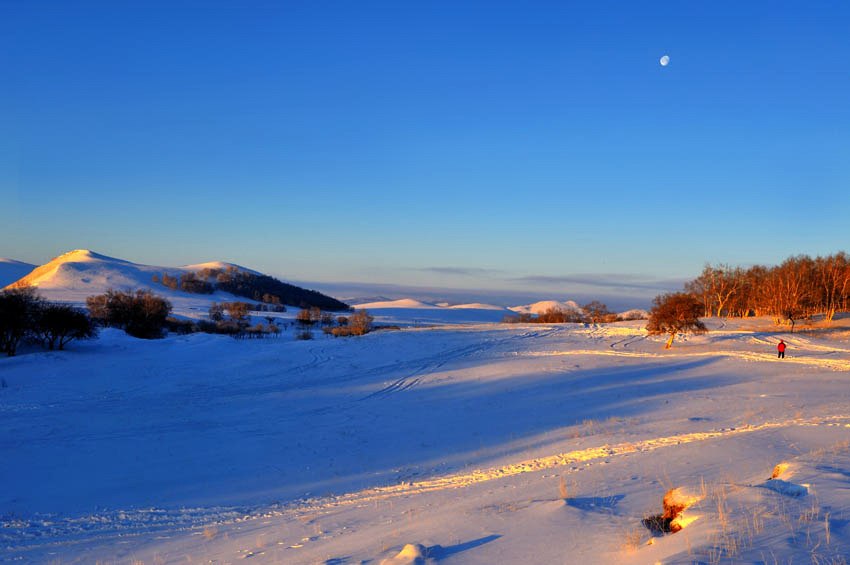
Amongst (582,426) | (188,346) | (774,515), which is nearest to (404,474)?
(582,426)

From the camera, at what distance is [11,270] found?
523 ft

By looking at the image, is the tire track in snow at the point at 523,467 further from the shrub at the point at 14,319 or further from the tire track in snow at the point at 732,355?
the shrub at the point at 14,319

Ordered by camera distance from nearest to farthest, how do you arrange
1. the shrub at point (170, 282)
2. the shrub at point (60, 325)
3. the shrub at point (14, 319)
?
the shrub at point (14, 319) → the shrub at point (60, 325) → the shrub at point (170, 282)

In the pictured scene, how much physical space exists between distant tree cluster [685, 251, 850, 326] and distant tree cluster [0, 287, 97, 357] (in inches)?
1671

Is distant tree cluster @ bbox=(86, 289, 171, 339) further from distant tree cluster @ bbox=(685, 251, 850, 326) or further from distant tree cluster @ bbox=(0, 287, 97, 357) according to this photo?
distant tree cluster @ bbox=(685, 251, 850, 326)

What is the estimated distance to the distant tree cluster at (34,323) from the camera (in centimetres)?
2995

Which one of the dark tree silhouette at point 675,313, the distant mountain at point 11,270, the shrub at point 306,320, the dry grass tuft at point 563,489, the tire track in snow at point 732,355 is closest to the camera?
the dry grass tuft at point 563,489

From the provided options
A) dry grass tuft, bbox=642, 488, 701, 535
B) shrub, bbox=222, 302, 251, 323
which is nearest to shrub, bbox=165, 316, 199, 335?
shrub, bbox=222, 302, 251, 323

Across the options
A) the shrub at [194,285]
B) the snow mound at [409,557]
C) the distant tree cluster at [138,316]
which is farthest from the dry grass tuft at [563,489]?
the shrub at [194,285]

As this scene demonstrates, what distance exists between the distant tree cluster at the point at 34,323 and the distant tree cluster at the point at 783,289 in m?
42.4

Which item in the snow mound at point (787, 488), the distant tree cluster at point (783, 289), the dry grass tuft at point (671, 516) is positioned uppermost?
the distant tree cluster at point (783, 289)

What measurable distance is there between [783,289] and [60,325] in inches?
2222

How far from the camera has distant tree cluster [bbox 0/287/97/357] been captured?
2995 centimetres

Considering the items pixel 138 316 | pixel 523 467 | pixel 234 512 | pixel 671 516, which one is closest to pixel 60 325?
pixel 138 316
